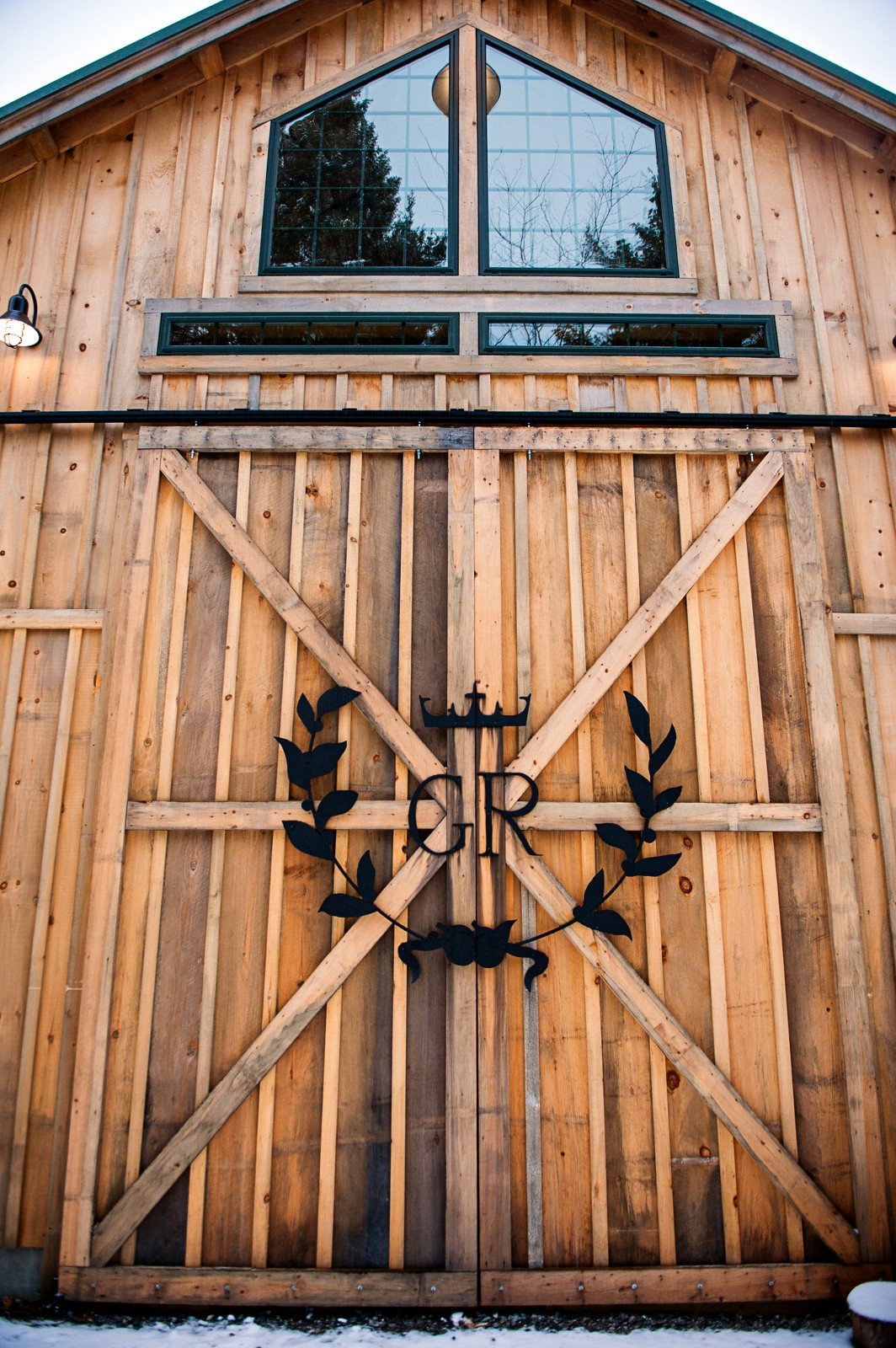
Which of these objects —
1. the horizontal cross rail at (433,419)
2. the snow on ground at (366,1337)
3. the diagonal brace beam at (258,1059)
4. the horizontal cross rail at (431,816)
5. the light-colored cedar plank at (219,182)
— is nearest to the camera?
the snow on ground at (366,1337)

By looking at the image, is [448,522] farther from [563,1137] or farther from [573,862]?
[563,1137]

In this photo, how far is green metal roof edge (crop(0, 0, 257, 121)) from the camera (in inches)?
179

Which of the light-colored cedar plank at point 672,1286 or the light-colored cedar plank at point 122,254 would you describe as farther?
the light-colored cedar plank at point 122,254

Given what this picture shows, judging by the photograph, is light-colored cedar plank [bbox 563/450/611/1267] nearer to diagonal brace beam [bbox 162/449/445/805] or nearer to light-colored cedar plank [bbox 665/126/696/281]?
diagonal brace beam [bbox 162/449/445/805]

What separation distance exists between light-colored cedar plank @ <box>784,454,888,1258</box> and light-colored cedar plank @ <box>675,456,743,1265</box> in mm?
419

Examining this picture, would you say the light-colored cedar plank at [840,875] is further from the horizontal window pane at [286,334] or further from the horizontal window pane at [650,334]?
the horizontal window pane at [286,334]

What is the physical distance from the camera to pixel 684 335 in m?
4.61

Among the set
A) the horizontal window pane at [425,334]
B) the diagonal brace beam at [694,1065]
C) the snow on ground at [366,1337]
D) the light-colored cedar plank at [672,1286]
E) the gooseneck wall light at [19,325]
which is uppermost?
the horizontal window pane at [425,334]

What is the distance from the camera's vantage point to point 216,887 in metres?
3.93

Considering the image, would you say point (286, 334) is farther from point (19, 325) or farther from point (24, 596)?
point (24, 596)

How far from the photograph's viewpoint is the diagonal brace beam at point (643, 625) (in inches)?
158

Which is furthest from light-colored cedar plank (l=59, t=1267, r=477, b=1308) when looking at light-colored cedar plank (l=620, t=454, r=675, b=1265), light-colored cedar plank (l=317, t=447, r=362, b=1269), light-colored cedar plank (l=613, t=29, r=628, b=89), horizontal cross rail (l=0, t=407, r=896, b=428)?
light-colored cedar plank (l=613, t=29, r=628, b=89)

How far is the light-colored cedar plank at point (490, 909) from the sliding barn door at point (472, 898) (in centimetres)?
2

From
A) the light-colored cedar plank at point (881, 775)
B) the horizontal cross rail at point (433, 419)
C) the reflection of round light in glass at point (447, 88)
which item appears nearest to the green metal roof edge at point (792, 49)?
the reflection of round light in glass at point (447, 88)
